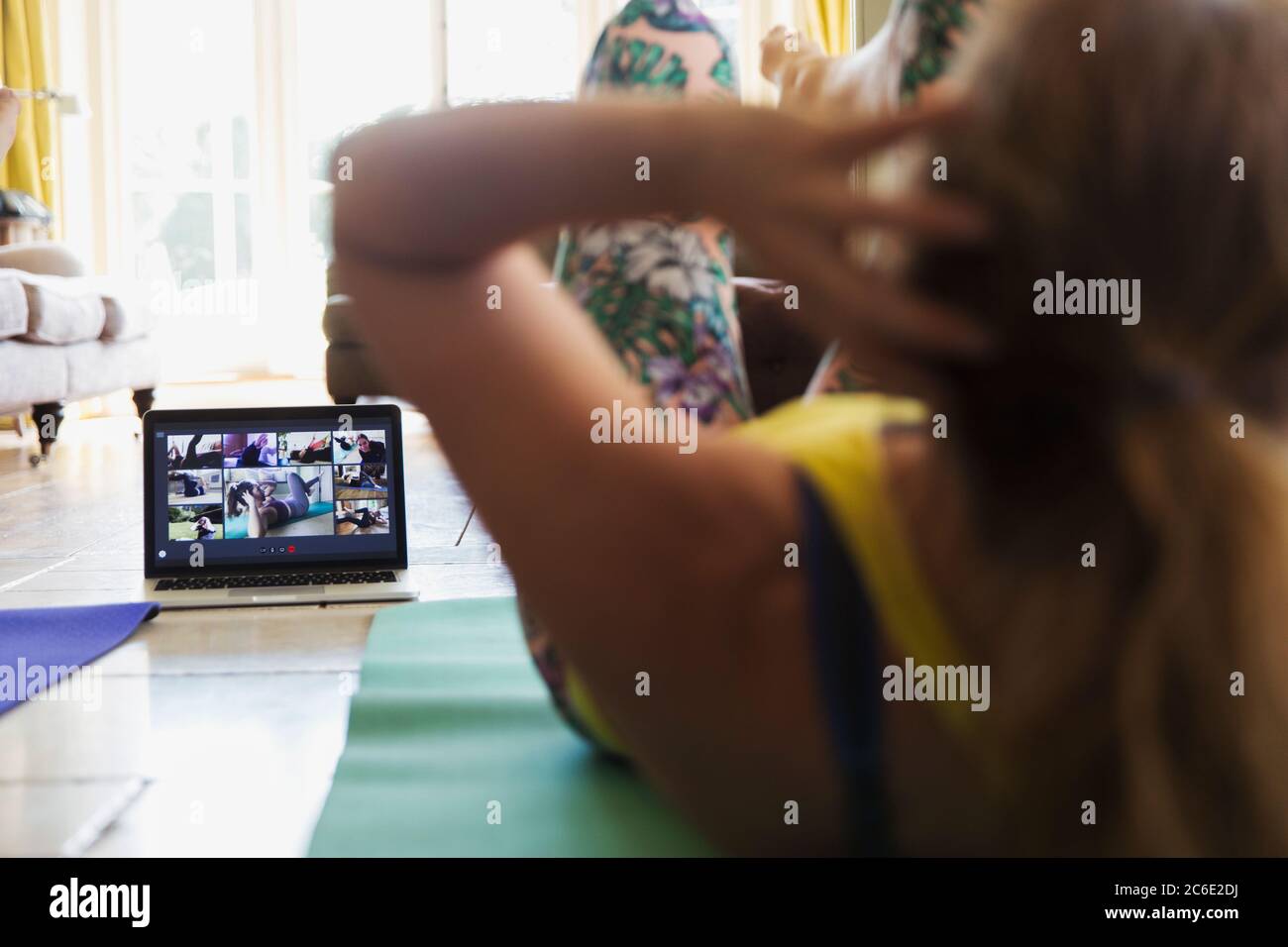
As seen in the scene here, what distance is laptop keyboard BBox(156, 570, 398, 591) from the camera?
1689 mm

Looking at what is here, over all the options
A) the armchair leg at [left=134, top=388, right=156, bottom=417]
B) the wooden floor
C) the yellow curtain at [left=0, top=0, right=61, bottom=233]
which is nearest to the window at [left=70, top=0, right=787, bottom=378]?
the yellow curtain at [left=0, top=0, right=61, bottom=233]

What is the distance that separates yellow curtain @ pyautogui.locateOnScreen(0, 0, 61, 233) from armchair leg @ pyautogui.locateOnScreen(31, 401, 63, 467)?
192 centimetres

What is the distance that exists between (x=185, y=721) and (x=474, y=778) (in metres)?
0.38

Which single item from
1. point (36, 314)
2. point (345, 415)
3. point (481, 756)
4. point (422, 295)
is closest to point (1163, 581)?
point (422, 295)

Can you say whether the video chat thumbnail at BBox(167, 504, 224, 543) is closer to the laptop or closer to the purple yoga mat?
the laptop

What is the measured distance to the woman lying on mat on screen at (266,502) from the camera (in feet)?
5.62

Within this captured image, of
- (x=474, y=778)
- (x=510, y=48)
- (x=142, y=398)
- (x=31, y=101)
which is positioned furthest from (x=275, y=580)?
(x=510, y=48)

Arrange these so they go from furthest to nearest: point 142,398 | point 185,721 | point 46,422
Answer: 1. point 142,398
2. point 46,422
3. point 185,721

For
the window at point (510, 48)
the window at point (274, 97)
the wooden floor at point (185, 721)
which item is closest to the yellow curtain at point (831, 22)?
the window at point (274, 97)

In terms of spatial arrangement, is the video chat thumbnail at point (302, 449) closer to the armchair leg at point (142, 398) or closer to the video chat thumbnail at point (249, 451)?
the video chat thumbnail at point (249, 451)

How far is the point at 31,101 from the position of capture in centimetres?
491

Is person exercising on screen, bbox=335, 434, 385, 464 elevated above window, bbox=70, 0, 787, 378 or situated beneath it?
situated beneath

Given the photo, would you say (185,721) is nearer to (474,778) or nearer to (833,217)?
(474,778)

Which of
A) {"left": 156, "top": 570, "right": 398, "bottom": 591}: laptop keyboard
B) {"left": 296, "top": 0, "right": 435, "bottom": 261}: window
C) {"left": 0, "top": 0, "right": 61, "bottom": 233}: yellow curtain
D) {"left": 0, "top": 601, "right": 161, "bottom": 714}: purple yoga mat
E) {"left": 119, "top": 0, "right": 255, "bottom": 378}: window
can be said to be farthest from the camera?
{"left": 296, "top": 0, "right": 435, "bottom": 261}: window
